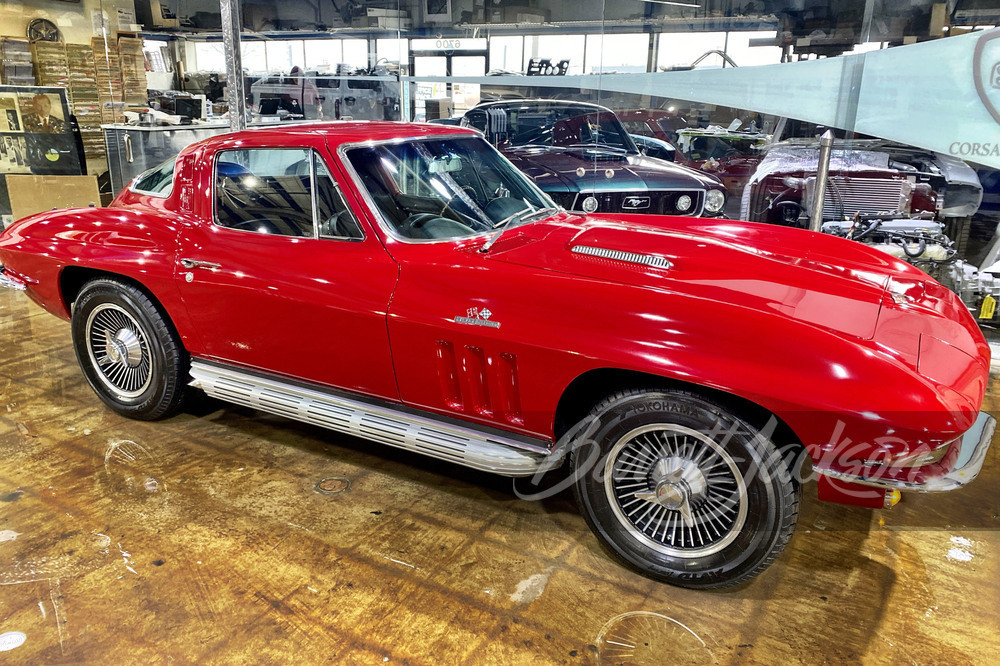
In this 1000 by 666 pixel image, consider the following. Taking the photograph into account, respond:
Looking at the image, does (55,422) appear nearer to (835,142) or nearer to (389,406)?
(389,406)

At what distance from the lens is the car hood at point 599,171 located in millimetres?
5652

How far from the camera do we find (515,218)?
10.6 feet

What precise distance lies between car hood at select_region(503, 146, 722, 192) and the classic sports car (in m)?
2.34

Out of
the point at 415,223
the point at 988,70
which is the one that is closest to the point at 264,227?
the point at 415,223

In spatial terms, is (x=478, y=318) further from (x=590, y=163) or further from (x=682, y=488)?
(x=590, y=163)

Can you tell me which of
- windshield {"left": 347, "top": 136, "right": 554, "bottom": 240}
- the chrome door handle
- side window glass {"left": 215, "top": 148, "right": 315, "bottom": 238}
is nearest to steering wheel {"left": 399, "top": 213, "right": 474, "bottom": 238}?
windshield {"left": 347, "top": 136, "right": 554, "bottom": 240}

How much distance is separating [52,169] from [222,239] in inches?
234

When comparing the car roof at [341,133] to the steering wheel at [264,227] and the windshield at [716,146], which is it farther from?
the windshield at [716,146]

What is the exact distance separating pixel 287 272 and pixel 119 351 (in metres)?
1.38

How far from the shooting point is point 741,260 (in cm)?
269

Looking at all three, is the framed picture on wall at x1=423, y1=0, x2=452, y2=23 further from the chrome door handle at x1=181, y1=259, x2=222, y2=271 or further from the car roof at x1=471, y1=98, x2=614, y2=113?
the chrome door handle at x1=181, y1=259, x2=222, y2=271

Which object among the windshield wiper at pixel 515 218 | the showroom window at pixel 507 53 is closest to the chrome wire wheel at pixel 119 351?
the windshield wiper at pixel 515 218

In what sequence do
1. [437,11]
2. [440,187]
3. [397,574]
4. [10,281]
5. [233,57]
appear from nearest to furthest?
[397,574], [440,187], [10,281], [233,57], [437,11]

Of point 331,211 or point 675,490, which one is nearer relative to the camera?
point 675,490
